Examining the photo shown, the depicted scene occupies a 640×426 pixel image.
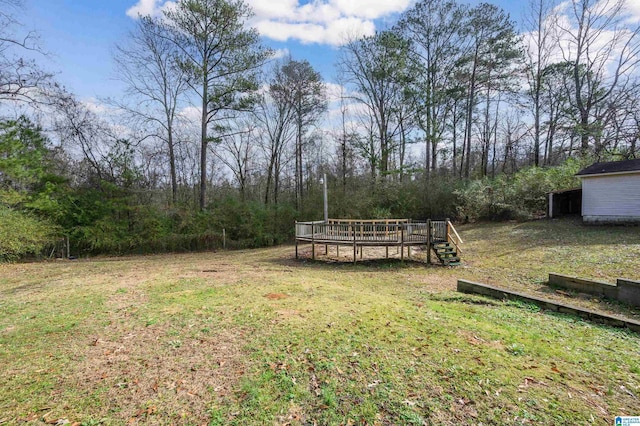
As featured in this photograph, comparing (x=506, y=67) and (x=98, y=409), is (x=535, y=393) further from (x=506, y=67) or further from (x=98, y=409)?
(x=506, y=67)

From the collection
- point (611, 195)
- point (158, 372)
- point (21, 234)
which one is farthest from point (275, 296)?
point (611, 195)

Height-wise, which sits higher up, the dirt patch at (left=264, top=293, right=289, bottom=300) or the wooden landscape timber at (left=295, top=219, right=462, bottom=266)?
Answer: the wooden landscape timber at (left=295, top=219, right=462, bottom=266)

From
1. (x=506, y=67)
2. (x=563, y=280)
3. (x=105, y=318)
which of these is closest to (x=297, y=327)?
(x=105, y=318)

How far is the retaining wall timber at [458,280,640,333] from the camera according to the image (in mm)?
4402

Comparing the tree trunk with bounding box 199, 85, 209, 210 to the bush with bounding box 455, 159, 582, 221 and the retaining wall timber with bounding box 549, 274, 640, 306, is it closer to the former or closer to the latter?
the bush with bounding box 455, 159, 582, 221

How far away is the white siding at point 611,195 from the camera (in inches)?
523

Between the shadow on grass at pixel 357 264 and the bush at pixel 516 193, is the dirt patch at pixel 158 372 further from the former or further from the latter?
the bush at pixel 516 193

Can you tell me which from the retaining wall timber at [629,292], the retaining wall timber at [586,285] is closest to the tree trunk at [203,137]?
the retaining wall timber at [586,285]

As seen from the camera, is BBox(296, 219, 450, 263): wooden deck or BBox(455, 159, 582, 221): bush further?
BBox(455, 159, 582, 221): bush

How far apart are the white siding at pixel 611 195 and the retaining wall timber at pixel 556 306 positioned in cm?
1306

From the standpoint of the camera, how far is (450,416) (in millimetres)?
2482

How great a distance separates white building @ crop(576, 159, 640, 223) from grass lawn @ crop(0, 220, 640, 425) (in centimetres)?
1194

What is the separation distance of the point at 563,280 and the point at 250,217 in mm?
15304

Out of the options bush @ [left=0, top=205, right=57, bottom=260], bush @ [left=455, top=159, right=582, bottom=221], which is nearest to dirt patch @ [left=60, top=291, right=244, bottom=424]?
bush @ [left=0, top=205, right=57, bottom=260]
